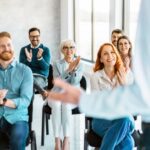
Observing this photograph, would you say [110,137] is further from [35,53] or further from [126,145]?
[35,53]

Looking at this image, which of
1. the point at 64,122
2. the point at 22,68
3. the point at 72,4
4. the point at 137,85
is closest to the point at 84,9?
the point at 72,4

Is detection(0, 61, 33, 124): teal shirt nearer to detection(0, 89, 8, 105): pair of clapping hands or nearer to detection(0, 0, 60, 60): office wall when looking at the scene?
detection(0, 89, 8, 105): pair of clapping hands

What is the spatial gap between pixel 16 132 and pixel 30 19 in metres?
5.38

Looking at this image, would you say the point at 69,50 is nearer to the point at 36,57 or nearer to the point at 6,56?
the point at 36,57

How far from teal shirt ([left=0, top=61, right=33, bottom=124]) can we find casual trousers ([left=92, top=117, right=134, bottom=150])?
59cm

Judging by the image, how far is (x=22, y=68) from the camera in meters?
3.21

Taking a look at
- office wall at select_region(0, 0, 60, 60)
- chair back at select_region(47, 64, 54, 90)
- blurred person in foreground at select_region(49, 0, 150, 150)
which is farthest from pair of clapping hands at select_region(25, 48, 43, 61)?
blurred person in foreground at select_region(49, 0, 150, 150)

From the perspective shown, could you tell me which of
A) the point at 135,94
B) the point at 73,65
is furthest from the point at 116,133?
the point at 135,94

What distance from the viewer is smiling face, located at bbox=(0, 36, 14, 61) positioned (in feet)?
10.7

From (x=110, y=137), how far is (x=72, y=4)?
217 inches

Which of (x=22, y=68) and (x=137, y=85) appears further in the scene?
(x=22, y=68)

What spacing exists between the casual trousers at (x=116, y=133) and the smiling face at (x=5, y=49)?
92 centimetres

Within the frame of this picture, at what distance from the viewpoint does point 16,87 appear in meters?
3.19

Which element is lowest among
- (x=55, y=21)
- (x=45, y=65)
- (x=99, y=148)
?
(x=99, y=148)
